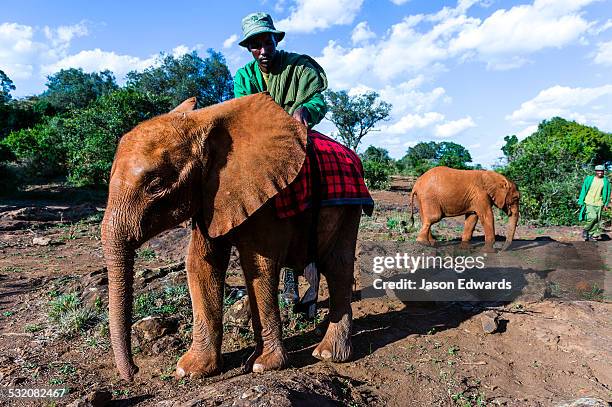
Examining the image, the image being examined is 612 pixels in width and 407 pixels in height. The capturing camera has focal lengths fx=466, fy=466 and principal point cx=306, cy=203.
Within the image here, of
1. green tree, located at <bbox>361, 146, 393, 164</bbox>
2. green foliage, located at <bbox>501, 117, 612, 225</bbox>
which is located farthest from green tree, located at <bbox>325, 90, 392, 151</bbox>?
green foliage, located at <bbox>501, 117, 612, 225</bbox>

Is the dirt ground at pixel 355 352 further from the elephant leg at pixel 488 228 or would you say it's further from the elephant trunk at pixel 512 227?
the elephant trunk at pixel 512 227

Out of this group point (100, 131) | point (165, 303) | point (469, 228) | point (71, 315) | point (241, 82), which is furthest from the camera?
point (100, 131)

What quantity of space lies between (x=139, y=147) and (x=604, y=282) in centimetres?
758

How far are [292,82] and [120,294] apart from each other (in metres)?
2.40

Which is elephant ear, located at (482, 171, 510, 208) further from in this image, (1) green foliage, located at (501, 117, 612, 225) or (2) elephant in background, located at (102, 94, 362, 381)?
(2) elephant in background, located at (102, 94, 362, 381)

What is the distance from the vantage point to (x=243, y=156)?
3.24 m

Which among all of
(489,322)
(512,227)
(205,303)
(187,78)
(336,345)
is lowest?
(489,322)

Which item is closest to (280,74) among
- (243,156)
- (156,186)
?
(243,156)

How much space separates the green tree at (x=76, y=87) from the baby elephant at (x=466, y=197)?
144ft

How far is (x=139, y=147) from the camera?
2.96 m

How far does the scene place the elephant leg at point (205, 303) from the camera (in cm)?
371

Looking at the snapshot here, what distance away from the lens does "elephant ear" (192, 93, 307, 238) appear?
10.4ft

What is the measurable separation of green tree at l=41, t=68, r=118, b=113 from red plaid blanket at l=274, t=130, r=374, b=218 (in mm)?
47701

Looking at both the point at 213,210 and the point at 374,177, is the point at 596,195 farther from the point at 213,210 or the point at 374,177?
the point at 374,177
